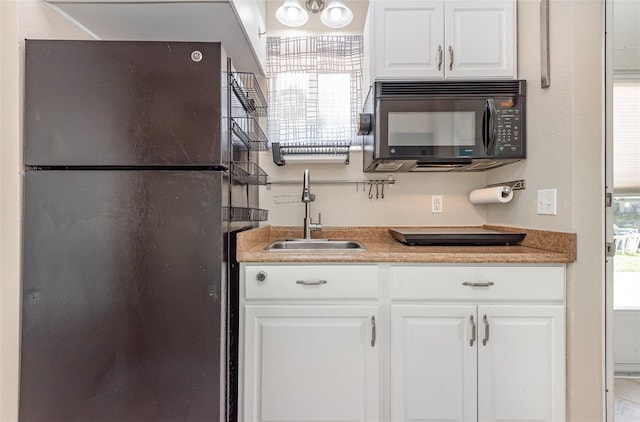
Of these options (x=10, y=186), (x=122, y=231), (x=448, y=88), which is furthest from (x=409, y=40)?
(x=10, y=186)

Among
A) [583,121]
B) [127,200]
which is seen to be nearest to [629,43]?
[583,121]

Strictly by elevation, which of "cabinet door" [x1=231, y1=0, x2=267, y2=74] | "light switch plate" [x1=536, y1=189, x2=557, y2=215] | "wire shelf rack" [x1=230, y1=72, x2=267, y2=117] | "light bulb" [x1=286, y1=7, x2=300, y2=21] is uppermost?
"light bulb" [x1=286, y1=7, x2=300, y2=21]

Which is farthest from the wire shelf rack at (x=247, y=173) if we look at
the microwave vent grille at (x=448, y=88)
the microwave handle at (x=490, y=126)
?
the microwave handle at (x=490, y=126)

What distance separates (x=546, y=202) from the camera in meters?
1.47

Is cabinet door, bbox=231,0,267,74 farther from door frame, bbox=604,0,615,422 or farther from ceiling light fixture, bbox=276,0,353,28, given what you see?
door frame, bbox=604,0,615,422

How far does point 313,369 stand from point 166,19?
161 centimetres

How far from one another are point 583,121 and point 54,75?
206cm

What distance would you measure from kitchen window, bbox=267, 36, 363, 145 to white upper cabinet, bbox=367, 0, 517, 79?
47cm

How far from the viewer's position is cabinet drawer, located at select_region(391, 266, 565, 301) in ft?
4.31

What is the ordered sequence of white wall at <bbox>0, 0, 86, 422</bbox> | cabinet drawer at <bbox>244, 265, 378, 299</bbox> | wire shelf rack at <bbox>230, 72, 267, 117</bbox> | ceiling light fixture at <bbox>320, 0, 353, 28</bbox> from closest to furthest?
white wall at <bbox>0, 0, 86, 422</bbox> < cabinet drawer at <bbox>244, 265, 378, 299</bbox> < wire shelf rack at <bbox>230, 72, 267, 117</bbox> < ceiling light fixture at <bbox>320, 0, 353, 28</bbox>

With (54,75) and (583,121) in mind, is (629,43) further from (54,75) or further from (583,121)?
(54,75)

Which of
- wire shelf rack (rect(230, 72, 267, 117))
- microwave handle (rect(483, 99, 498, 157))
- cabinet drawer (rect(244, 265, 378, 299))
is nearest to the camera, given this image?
cabinet drawer (rect(244, 265, 378, 299))

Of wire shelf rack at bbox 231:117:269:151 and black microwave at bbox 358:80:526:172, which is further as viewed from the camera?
black microwave at bbox 358:80:526:172

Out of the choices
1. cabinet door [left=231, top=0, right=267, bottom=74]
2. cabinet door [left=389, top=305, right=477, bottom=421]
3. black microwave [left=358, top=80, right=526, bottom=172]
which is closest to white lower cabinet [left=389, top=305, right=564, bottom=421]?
cabinet door [left=389, top=305, right=477, bottom=421]
